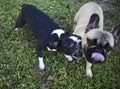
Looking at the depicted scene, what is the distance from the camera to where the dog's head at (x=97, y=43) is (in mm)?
3824

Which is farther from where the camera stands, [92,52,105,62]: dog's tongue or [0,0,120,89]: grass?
[0,0,120,89]: grass

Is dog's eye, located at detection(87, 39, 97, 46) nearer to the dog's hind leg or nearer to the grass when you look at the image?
the grass

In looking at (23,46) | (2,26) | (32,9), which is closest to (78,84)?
(23,46)

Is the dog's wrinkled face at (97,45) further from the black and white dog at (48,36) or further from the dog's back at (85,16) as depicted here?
the dog's back at (85,16)

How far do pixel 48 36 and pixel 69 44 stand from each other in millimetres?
495

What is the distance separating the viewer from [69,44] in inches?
162

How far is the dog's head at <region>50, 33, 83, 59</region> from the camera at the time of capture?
4.13m

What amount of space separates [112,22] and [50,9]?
4.76ft

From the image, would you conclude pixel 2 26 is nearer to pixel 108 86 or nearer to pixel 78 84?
pixel 78 84

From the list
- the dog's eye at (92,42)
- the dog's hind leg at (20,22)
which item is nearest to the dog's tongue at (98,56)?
the dog's eye at (92,42)

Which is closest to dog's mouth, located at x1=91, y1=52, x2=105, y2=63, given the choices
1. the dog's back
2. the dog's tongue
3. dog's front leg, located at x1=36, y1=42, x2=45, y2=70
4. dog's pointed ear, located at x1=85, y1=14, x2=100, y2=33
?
the dog's tongue

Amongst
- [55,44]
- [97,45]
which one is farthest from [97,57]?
[55,44]

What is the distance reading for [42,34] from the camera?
4535 mm

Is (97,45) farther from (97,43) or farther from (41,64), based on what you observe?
(41,64)
